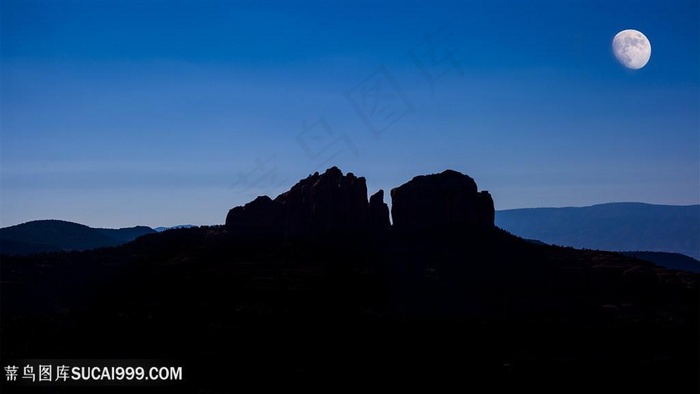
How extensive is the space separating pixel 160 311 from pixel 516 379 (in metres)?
67.9

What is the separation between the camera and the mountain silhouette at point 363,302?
396ft

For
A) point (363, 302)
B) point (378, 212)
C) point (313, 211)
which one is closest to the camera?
point (363, 302)

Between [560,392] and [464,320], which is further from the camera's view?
[464,320]

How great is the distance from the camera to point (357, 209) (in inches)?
7293

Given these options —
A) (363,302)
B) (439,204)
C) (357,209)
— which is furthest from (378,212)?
(363,302)

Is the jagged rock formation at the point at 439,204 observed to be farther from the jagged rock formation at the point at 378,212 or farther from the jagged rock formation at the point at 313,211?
the jagged rock formation at the point at 313,211

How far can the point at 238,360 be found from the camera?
392ft

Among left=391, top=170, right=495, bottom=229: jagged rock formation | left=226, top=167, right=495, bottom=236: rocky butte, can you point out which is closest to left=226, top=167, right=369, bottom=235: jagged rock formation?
left=226, top=167, right=495, bottom=236: rocky butte

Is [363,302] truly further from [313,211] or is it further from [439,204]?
[439,204]

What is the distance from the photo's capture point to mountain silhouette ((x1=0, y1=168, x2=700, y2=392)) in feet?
396

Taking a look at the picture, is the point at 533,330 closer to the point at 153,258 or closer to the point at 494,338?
the point at 494,338

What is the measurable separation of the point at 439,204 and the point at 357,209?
20.5 meters

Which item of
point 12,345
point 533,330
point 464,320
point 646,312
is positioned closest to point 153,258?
point 12,345

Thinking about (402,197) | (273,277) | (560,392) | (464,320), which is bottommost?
(560,392)
